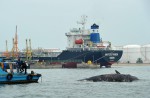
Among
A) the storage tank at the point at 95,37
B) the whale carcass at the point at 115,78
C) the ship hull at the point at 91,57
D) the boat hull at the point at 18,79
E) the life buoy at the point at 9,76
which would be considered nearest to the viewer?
the life buoy at the point at 9,76

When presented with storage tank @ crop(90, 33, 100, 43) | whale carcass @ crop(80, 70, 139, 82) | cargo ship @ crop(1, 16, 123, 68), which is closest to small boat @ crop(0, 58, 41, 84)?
whale carcass @ crop(80, 70, 139, 82)

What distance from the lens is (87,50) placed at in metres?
170

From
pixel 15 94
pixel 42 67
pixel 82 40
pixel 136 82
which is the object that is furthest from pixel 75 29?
pixel 15 94

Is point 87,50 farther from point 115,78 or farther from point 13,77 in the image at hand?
point 13,77

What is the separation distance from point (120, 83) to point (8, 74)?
46.4ft

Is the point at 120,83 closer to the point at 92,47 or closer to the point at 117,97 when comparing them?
the point at 117,97

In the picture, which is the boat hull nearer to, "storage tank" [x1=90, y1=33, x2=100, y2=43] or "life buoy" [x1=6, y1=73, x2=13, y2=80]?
"life buoy" [x1=6, y1=73, x2=13, y2=80]

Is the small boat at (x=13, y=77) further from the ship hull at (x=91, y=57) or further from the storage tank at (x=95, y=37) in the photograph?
the storage tank at (x=95, y=37)

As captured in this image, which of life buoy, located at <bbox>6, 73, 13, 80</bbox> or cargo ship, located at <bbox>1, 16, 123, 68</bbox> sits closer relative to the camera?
life buoy, located at <bbox>6, 73, 13, 80</bbox>

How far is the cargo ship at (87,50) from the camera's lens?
16838 cm

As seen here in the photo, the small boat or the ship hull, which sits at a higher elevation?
the ship hull

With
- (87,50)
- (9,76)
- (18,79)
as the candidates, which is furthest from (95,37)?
(9,76)

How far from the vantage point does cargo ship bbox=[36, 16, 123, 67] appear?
168375mm

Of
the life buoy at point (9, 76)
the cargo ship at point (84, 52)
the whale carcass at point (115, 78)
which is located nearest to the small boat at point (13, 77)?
the life buoy at point (9, 76)
